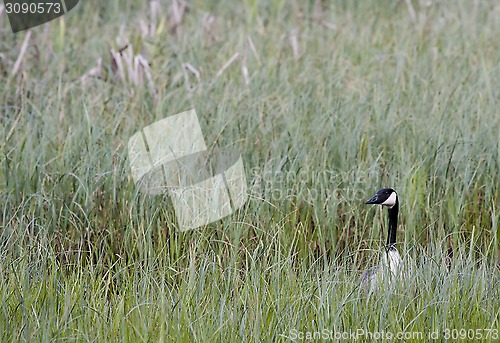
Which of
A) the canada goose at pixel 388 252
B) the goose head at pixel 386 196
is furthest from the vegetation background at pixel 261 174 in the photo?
the goose head at pixel 386 196

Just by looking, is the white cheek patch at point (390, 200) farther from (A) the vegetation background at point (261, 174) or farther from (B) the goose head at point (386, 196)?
(A) the vegetation background at point (261, 174)

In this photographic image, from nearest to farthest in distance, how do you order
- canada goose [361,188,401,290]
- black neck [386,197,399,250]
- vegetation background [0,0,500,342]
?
vegetation background [0,0,500,342] < canada goose [361,188,401,290] < black neck [386,197,399,250]

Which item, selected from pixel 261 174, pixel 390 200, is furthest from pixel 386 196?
pixel 261 174

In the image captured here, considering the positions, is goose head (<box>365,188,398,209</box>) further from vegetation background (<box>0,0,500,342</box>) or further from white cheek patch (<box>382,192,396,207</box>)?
vegetation background (<box>0,0,500,342</box>)

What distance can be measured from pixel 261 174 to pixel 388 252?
2.86 ft

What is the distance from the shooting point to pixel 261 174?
149 inches

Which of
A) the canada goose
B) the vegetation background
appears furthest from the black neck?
the vegetation background

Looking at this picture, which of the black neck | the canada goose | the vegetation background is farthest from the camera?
the black neck

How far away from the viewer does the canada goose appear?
2.96 metres

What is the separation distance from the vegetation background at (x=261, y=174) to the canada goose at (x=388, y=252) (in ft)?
0.24

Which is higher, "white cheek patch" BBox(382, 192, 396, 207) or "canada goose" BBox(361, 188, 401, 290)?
"white cheek patch" BBox(382, 192, 396, 207)

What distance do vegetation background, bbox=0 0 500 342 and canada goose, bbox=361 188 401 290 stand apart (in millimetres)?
73

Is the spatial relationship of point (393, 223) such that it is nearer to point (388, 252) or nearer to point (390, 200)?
point (390, 200)

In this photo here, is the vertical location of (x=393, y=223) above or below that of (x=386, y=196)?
below
